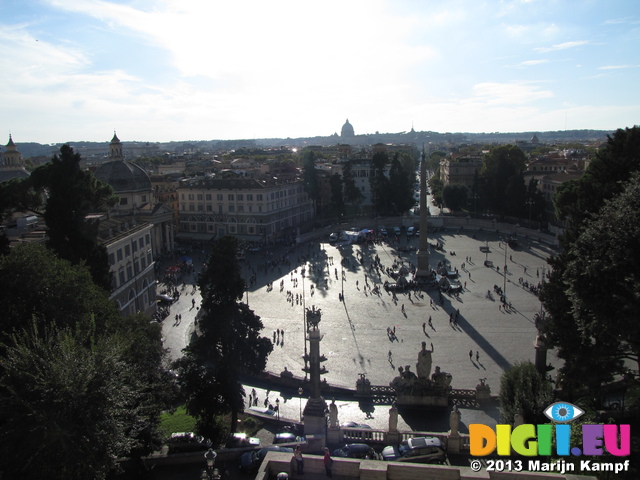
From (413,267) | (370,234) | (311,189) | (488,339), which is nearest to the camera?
(488,339)

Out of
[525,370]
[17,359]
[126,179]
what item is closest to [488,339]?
[525,370]

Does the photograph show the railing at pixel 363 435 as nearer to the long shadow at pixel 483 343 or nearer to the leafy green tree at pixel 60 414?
the leafy green tree at pixel 60 414

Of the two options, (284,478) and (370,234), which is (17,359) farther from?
(370,234)

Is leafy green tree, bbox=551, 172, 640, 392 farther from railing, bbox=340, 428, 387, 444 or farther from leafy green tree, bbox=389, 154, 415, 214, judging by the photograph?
leafy green tree, bbox=389, 154, 415, 214

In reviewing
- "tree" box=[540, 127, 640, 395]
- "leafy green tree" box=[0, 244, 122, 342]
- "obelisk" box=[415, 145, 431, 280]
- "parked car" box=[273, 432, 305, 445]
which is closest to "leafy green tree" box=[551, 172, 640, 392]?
"tree" box=[540, 127, 640, 395]

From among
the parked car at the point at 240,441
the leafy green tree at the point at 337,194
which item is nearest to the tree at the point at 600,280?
the parked car at the point at 240,441
